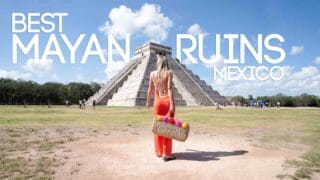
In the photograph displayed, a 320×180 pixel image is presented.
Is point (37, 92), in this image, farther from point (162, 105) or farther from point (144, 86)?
point (162, 105)

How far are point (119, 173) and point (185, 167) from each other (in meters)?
1.50

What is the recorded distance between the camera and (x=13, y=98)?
77.6 meters

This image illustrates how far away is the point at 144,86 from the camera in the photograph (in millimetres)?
61594

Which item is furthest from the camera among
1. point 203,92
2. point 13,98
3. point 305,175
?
point 13,98

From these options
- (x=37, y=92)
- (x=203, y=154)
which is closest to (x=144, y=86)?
(x=37, y=92)

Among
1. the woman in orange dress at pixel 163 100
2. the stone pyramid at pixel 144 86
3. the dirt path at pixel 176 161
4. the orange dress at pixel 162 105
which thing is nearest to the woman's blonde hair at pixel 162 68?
→ the woman in orange dress at pixel 163 100

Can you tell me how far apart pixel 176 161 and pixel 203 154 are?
1.27 meters

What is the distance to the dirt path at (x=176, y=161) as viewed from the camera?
6363 millimetres

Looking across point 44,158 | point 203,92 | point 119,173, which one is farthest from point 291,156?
point 203,92

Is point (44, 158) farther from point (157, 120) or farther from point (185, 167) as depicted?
point (185, 167)

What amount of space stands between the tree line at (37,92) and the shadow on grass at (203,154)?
70.8 metres

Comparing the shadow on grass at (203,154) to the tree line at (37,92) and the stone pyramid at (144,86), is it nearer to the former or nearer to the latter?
the stone pyramid at (144,86)

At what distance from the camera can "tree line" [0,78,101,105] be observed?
76000mm

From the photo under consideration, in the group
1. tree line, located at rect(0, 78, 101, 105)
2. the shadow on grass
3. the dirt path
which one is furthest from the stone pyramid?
the shadow on grass
